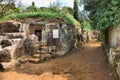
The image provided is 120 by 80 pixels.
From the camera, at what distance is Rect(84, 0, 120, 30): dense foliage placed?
453 inches

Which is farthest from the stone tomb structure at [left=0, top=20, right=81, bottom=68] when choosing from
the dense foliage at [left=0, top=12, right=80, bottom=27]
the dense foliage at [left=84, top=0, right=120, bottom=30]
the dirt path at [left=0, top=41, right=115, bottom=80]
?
the dense foliage at [left=84, top=0, right=120, bottom=30]

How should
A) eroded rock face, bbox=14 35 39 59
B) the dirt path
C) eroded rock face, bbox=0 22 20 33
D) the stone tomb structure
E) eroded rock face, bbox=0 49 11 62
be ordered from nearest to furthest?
the dirt path
eroded rock face, bbox=0 49 11 62
the stone tomb structure
eroded rock face, bbox=14 35 39 59
eroded rock face, bbox=0 22 20 33

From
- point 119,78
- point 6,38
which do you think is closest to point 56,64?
point 6,38

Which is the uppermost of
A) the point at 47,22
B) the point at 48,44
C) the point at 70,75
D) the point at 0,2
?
the point at 0,2

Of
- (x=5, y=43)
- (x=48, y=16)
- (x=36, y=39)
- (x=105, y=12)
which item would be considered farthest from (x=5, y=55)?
(x=48, y=16)

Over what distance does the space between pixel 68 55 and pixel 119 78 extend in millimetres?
6985

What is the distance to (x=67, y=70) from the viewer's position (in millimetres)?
12055

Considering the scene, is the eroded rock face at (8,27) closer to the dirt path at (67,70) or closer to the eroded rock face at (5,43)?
the eroded rock face at (5,43)

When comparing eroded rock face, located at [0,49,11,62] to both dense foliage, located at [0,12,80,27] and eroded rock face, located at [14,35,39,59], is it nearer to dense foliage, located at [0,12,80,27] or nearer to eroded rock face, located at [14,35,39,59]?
eroded rock face, located at [14,35,39,59]

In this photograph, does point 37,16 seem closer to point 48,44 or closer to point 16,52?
point 48,44

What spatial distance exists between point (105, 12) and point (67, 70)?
3.45 meters

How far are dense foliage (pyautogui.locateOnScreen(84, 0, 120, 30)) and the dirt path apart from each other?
204 cm

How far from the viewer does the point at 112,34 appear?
12.6 metres

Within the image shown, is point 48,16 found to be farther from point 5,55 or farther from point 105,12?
point 105,12
